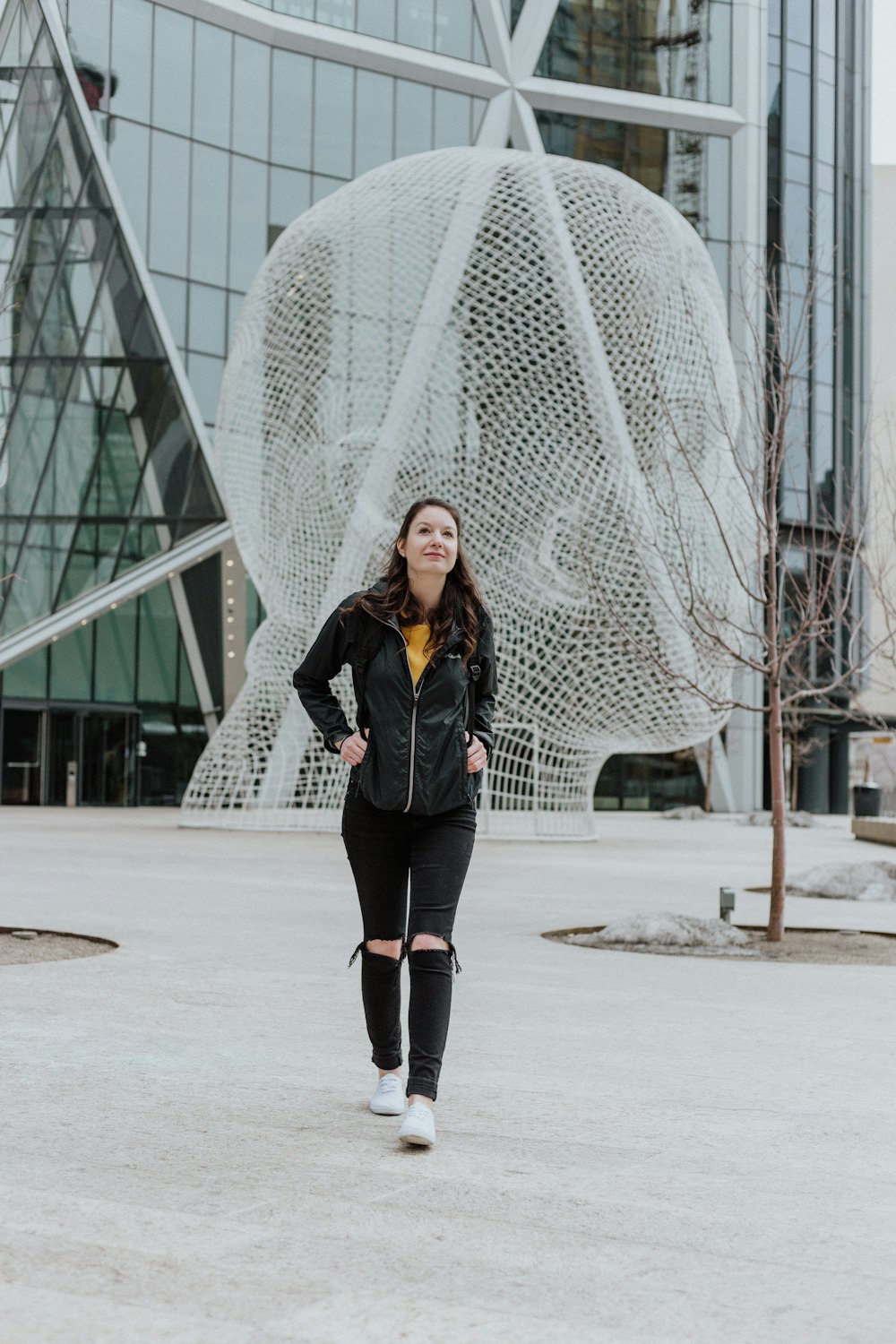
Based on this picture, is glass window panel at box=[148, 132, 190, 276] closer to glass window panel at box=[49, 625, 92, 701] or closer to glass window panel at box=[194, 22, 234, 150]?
glass window panel at box=[194, 22, 234, 150]

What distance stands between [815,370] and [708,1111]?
42085 millimetres

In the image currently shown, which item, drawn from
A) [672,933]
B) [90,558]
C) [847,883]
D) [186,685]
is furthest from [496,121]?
[672,933]

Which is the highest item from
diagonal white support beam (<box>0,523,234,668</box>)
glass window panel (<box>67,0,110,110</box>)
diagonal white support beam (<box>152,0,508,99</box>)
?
diagonal white support beam (<box>152,0,508,99</box>)

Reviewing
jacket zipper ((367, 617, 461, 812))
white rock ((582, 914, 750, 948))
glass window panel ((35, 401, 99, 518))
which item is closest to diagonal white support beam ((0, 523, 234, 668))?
glass window panel ((35, 401, 99, 518))

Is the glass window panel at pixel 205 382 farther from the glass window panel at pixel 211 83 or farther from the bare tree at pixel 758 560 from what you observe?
the bare tree at pixel 758 560

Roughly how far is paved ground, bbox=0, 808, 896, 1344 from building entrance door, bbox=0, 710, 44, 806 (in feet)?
87.8

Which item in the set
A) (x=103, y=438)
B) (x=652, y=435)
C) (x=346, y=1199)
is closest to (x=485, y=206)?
(x=652, y=435)

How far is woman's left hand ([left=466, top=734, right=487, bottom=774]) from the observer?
4.63 metres

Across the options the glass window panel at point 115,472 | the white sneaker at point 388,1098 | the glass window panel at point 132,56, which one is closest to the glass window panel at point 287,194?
the glass window panel at point 132,56

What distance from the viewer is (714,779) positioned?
43.6m

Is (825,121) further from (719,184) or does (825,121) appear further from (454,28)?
(454,28)

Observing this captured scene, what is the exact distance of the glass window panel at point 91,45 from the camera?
33.4 metres

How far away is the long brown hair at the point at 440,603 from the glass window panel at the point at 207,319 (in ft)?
105

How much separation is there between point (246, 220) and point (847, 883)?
27.0 meters
